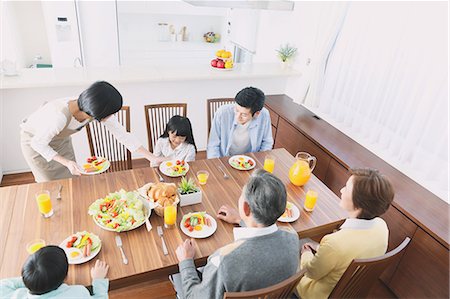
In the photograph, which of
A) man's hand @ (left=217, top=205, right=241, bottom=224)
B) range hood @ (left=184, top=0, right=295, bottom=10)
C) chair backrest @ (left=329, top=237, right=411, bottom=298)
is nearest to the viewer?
chair backrest @ (left=329, top=237, right=411, bottom=298)

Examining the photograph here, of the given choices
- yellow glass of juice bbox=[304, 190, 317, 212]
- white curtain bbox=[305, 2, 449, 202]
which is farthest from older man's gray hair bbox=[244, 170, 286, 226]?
white curtain bbox=[305, 2, 449, 202]

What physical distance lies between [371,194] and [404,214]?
834 millimetres

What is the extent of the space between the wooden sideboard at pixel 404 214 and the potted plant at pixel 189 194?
127 centimetres

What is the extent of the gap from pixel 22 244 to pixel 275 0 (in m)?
2.50

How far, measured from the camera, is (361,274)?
1.33 m

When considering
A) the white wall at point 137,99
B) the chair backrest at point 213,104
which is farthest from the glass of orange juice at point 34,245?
the white wall at point 137,99

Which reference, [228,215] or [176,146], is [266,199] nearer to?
[228,215]

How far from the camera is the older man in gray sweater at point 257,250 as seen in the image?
112 centimetres

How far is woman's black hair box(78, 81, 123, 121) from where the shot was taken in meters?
1.64

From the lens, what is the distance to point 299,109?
129 inches

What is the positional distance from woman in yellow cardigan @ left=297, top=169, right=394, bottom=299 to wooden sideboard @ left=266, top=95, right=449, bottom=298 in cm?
66

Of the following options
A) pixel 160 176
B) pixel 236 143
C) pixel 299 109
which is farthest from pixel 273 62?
pixel 160 176

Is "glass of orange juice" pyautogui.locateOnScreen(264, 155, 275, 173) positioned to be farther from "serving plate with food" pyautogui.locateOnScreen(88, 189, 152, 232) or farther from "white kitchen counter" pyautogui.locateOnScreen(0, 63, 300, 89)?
"white kitchen counter" pyautogui.locateOnScreen(0, 63, 300, 89)

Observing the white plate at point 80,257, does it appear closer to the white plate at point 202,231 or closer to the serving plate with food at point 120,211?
the serving plate with food at point 120,211
